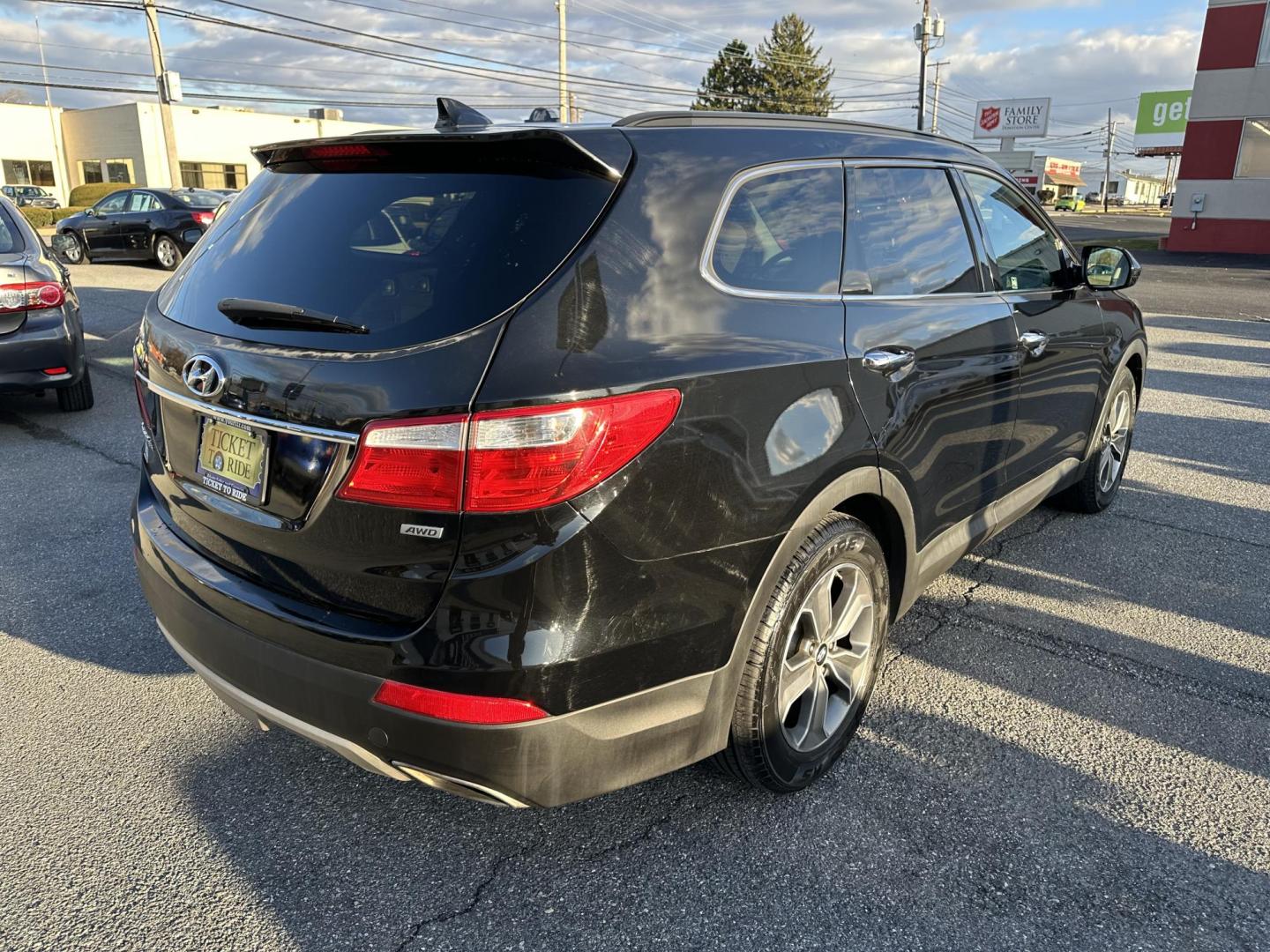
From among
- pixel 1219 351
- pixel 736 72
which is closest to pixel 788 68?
pixel 736 72

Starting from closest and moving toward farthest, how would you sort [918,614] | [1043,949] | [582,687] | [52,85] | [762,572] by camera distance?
[582,687]
[1043,949]
[762,572]
[918,614]
[52,85]

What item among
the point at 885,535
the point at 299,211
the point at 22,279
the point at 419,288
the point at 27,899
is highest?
the point at 299,211

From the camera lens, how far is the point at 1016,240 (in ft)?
12.2

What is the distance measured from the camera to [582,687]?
1.98m

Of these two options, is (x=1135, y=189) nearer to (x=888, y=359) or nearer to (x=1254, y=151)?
(x=1254, y=151)

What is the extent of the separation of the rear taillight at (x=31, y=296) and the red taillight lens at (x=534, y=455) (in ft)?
19.3

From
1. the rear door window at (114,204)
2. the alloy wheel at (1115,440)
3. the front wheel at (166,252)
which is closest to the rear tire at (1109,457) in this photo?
the alloy wheel at (1115,440)

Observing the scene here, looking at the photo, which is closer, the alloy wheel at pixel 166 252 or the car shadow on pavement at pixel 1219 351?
the car shadow on pavement at pixel 1219 351

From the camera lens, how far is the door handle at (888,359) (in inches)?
103

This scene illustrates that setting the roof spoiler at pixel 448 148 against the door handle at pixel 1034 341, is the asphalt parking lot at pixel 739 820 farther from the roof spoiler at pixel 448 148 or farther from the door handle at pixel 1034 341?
the roof spoiler at pixel 448 148

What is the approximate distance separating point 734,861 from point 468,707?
37.0 inches

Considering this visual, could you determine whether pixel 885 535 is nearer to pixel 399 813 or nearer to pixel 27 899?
pixel 399 813

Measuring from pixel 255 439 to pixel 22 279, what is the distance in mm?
5378

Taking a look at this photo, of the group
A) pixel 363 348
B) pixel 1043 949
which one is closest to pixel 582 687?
pixel 363 348
